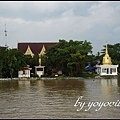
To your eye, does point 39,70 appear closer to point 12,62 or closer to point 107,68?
point 12,62

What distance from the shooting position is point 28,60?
141 feet

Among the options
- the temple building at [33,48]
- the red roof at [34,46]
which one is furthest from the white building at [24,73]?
the red roof at [34,46]

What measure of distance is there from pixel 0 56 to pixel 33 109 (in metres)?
27.3

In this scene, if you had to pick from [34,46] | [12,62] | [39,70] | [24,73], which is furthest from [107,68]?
[34,46]

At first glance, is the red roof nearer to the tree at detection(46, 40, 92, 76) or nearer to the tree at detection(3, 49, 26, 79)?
the tree at detection(46, 40, 92, 76)

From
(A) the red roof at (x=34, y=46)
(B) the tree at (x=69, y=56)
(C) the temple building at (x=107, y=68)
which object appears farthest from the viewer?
(A) the red roof at (x=34, y=46)

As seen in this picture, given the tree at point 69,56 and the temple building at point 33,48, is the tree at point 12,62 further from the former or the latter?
the temple building at point 33,48

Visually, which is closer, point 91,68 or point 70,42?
point 70,42

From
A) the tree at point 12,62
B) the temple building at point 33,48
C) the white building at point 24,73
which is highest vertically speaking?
the temple building at point 33,48

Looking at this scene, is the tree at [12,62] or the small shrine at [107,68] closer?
the tree at [12,62]

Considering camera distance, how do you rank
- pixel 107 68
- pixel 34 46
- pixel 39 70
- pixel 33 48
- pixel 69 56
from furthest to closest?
pixel 34 46
pixel 33 48
pixel 107 68
pixel 39 70
pixel 69 56

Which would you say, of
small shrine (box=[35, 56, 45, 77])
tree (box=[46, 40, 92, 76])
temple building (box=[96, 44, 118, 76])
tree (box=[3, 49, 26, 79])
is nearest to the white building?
tree (box=[3, 49, 26, 79])

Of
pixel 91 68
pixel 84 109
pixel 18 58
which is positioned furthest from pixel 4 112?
pixel 91 68

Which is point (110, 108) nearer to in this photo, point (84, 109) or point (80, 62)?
point (84, 109)
